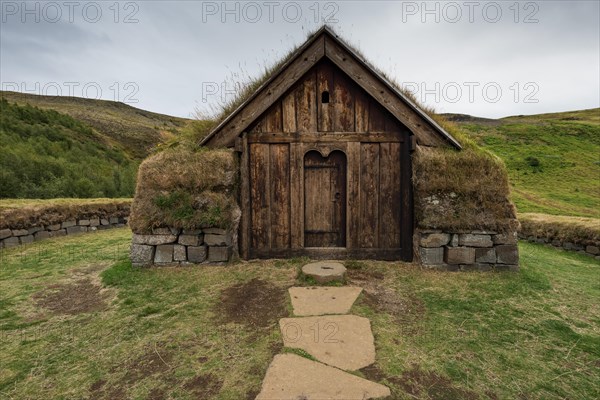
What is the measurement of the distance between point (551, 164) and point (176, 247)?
34778mm

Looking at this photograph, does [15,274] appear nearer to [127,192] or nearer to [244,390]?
[244,390]

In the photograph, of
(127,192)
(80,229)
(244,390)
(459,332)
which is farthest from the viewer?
(127,192)

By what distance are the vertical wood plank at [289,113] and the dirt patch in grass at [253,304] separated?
3.34m

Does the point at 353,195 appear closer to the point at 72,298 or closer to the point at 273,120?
the point at 273,120

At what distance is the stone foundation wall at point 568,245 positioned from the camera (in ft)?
33.1

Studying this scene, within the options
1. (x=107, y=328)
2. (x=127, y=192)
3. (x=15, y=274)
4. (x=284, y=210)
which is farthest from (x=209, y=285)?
(x=127, y=192)

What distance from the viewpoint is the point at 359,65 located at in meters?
6.71

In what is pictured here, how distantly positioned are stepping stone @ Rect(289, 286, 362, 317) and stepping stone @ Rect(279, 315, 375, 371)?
0.23 metres

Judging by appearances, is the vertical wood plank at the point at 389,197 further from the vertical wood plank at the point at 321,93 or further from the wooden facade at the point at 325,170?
the vertical wood plank at the point at 321,93

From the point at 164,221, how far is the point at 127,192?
52.8ft

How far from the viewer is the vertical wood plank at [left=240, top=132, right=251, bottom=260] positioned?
23.4ft

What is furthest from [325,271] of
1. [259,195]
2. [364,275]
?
[259,195]

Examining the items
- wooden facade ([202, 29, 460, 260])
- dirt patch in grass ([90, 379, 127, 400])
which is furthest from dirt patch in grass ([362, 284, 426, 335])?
dirt patch in grass ([90, 379, 127, 400])

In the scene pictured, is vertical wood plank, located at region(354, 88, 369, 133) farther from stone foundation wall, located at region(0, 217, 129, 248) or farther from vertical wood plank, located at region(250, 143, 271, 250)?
stone foundation wall, located at region(0, 217, 129, 248)
